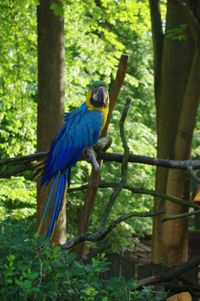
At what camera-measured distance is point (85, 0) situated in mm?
8969

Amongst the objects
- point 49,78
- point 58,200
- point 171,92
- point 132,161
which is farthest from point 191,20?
point 58,200

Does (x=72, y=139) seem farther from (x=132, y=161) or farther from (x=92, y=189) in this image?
(x=132, y=161)

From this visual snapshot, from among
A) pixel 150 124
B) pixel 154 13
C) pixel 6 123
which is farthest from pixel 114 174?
pixel 154 13

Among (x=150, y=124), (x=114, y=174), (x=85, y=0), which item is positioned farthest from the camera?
(x=150, y=124)

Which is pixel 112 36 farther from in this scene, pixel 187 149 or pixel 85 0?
pixel 187 149

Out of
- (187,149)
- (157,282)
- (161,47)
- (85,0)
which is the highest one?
(85,0)

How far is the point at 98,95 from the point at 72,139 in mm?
510

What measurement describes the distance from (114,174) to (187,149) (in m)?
8.24

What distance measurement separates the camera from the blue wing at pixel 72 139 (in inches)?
155

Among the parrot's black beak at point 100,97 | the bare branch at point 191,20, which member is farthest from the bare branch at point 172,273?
the bare branch at point 191,20

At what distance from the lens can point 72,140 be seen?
4.19 m

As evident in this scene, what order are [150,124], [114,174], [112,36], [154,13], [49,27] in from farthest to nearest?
[150,124] → [114,174] → [112,36] → [154,13] → [49,27]

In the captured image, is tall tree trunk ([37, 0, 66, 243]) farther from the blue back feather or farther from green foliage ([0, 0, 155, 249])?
the blue back feather

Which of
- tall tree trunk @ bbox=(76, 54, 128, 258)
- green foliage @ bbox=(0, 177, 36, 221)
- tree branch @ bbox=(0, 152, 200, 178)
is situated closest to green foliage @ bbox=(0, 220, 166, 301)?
tall tree trunk @ bbox=(76, 54, 128, 258)
